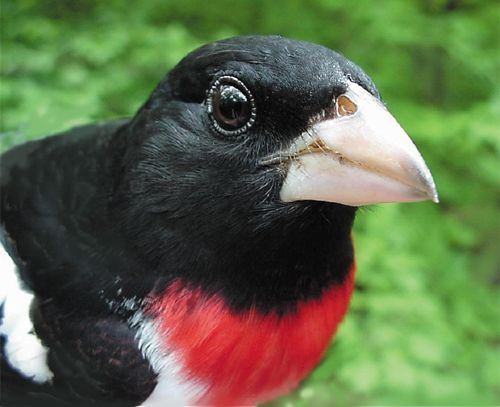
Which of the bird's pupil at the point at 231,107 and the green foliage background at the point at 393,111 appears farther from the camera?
the green foliage background at the point at 393,111

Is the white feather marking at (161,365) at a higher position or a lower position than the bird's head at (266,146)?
lower

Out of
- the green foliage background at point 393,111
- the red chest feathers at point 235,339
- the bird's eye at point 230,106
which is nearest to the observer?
the bird's eye at point 230,106

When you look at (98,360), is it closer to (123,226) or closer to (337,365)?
(123,226)

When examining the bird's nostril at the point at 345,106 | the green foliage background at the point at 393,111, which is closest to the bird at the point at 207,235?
the bird's nostril at the point at 345,106

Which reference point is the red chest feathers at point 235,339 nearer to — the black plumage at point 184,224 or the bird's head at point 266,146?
the black plumage at point 184,224

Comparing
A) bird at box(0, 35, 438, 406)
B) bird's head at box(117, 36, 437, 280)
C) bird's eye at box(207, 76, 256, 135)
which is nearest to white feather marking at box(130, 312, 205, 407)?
bird at box(0, 35, 438, 406)

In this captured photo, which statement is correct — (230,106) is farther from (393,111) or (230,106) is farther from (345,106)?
(393,111)

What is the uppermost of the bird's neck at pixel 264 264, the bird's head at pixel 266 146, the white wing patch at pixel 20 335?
the bird's head at pixel 266 146
